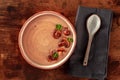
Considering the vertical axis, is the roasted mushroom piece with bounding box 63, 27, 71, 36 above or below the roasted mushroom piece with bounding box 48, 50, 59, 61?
above

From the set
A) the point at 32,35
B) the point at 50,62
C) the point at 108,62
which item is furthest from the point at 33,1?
the point at 108,62

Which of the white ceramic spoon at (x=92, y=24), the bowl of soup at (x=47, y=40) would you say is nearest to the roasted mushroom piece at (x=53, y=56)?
the bowl of soup at (x=47, y=40)

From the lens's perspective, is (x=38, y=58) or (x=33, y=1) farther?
(x=33, y=1)

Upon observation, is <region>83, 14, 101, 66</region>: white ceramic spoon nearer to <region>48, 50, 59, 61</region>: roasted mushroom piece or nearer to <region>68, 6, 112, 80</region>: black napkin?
<region>68, 6, 112, 80</region>: black napkin

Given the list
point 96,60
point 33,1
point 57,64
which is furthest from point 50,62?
point 33,1

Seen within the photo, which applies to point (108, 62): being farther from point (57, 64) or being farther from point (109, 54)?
point (57, 64)

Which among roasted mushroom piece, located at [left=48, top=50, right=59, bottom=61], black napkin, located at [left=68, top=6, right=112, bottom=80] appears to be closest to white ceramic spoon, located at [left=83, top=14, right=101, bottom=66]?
black napkin, located at [left=68, top=6, right=112, bottom=80]

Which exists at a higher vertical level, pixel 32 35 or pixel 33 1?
pixel 33 1

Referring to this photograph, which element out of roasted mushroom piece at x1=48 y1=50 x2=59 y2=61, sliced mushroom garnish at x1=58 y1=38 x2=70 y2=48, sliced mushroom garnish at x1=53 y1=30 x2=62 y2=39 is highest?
sliced mushroom garnish at x1=53 y1=30 x2=62 y2=39

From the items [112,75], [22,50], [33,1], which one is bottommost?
[112,75]
